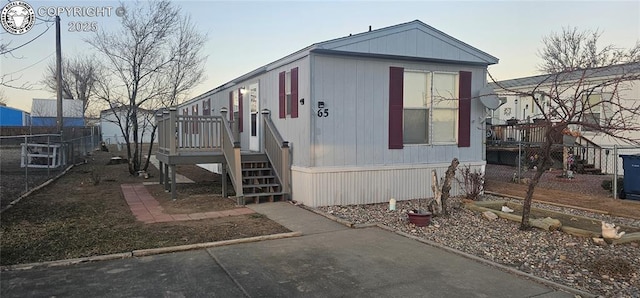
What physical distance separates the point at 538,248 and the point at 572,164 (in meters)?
9.05

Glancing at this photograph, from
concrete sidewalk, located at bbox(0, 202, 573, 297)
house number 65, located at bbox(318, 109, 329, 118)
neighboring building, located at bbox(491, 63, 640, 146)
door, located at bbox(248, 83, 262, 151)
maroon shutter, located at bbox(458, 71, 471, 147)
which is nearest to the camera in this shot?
concrete sidewalk, located at bbox(0, 202, 573, 297)

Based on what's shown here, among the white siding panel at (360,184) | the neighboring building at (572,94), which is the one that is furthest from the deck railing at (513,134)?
the white siding panel at (360,184)

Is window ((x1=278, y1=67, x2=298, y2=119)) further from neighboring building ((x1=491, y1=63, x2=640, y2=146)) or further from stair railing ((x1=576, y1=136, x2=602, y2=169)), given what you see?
stair railing ((x1=576, y1=136, x2=602, y2=169))

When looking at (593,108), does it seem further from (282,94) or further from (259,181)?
(259,181)

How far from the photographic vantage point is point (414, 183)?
900 centimetres

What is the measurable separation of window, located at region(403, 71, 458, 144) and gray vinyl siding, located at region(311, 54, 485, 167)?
9.1 inches

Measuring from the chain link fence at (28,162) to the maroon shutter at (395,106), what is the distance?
7346 mm

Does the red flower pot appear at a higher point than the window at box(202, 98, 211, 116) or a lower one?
lower

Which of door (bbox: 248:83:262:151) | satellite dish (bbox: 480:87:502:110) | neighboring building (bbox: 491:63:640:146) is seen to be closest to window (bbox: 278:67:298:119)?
door (bbox: 248:83:262:151)

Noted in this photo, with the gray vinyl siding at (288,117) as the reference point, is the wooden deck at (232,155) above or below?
below

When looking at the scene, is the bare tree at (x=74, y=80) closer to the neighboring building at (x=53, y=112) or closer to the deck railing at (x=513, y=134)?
the neighboring building at (x=53, y=112)

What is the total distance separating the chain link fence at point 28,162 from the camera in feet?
29.9

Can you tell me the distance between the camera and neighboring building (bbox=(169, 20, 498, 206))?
8.02 metres

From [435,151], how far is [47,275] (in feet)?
24.3
